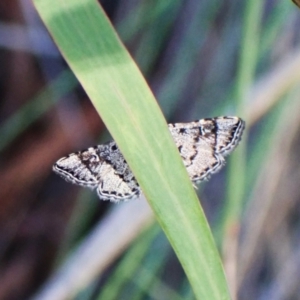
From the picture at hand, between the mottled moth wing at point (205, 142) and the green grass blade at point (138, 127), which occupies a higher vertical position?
the mottled moth wing at point (205, 142)

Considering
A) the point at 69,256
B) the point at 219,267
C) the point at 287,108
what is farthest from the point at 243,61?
the point at 69,256

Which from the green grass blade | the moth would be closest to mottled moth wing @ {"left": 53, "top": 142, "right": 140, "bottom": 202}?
the moth

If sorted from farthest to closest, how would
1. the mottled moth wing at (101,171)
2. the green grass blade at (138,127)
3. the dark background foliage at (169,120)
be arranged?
the dark background foliage at (169,120) → the mottled moth wing at (101,171) → the green grass blade at (138,127)

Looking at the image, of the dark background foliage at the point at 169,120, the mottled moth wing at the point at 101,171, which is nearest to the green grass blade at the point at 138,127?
the mottled moth wing at the point at 101,171

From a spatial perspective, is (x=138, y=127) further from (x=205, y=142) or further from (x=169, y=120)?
(x=169, y=120)

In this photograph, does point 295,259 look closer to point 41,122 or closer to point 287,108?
point 287,108

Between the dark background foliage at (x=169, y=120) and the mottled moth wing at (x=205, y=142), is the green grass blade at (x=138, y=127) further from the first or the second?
the dark background foliage at (x=169, y=120)

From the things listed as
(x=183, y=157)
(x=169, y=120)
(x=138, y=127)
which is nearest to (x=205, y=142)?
(x=183, y=157)
